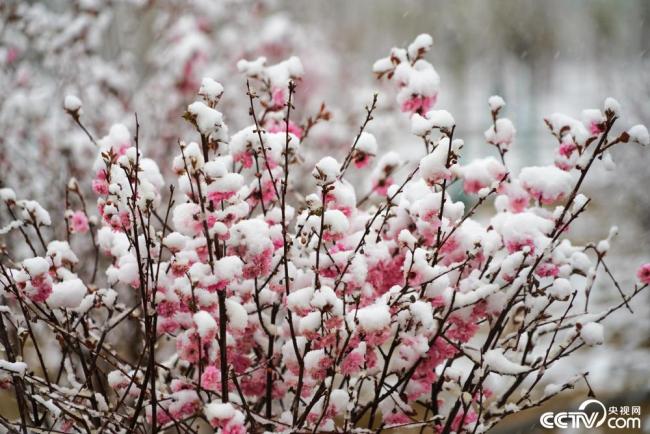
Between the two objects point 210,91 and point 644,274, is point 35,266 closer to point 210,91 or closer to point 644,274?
point 210,91

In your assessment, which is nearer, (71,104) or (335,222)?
(335,222)

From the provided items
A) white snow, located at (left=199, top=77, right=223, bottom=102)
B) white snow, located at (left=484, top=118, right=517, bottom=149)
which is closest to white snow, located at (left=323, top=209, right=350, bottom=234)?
white snow, located at (left=199, top=77, right=223, bottom=102)

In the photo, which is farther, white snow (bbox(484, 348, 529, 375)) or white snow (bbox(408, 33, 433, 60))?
white snow (bbox(408, 33, 433, 60))

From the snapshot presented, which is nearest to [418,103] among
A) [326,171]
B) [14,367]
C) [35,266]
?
[326,171]

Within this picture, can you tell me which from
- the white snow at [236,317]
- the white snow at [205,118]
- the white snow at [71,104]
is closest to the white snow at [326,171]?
the white snow at [205,118]

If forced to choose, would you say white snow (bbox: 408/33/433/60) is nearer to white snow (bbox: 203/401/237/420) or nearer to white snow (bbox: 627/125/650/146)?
white snow (bbox: 627/125/650/146)

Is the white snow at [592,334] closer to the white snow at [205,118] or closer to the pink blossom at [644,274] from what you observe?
the pink blossom at [644,274]

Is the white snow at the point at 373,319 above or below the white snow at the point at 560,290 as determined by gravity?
below

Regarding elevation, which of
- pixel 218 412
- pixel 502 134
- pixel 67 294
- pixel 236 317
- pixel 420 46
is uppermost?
pixel 420 46

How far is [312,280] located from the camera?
6.18 ft

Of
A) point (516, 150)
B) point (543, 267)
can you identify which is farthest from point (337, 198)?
point (516, 150)

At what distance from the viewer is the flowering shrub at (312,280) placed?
1646 mm

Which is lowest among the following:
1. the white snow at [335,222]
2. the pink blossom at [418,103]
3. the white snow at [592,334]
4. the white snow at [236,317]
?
the white snow at [592,334]

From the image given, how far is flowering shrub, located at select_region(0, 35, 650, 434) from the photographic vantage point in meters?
1.65
